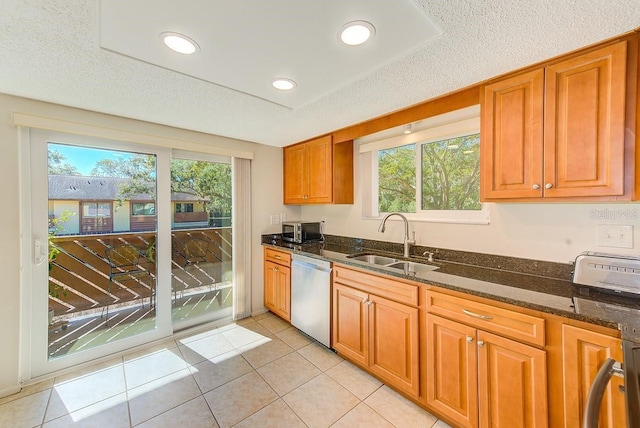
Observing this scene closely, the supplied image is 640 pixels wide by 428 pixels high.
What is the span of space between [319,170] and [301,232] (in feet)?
2.58

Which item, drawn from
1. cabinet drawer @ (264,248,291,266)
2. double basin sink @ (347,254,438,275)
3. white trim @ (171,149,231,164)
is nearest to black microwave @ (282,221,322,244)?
cabinet drawer @ (264,248,291,266)

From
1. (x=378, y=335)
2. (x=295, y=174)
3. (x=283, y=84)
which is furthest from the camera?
(x=295, y=174)

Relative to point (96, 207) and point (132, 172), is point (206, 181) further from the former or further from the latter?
point (96, 207)

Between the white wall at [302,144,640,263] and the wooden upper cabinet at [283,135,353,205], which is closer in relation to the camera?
the white wall at [302,144,640,263]

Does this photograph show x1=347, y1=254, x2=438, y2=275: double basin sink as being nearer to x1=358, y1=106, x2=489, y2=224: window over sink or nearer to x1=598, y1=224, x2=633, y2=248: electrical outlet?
x1=358, y1=106, x2=489, y2=224: window over sink

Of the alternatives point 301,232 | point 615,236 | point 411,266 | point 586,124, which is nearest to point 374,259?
point 411,266

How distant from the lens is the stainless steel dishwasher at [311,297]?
247cm

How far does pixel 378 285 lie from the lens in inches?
79.1

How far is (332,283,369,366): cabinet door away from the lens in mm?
2133

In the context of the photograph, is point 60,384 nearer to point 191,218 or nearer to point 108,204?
point 108,204

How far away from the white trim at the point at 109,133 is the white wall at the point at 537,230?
2.38 metres

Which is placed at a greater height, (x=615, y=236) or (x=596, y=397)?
(x=615, y=236)

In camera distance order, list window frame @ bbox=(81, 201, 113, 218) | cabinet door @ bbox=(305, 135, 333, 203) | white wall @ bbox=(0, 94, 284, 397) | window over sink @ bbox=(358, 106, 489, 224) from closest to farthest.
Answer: white wall @ bbox=(0, 94, 284, 397) → window over sink @ bbox=(358, 106, 489, 224) → window frame @ bbox=(81, 201, 113, 218) → cabinet door @ bbox=(305, 135, 333, 203)

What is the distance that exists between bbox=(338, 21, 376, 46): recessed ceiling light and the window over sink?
1250mm
